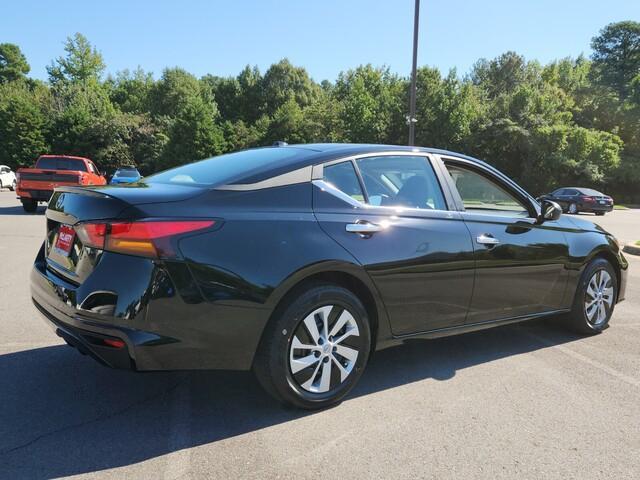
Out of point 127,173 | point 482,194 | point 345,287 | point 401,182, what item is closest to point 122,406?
point 345,287

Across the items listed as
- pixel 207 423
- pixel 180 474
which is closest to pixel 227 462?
pixel 180 474

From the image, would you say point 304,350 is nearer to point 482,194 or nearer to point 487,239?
point 487,239

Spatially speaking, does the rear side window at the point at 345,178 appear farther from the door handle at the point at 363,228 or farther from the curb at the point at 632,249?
the curb at the point at 632,249

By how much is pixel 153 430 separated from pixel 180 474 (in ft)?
1.64

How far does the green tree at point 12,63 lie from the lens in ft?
310

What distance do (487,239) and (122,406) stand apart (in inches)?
108

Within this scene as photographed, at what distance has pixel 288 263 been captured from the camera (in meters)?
3.01

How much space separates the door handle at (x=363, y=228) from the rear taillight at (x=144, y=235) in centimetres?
88

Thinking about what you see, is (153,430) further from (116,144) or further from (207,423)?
(116,144)

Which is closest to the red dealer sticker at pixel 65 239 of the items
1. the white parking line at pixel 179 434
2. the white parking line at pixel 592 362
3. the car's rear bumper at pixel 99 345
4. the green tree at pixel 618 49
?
the car's rear bumper at pixel 99 345

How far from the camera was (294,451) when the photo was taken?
9.17ft

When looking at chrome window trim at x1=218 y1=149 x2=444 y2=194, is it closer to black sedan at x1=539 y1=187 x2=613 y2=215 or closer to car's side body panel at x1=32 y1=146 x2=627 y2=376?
car's side body panel at x1=32 y1=146 x2=627 y2=376

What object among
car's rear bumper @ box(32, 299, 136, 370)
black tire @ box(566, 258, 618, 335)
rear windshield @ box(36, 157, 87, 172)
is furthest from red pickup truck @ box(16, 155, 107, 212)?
black tire @ box(566, 258, 618, 335)

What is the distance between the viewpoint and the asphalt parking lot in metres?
2.66
